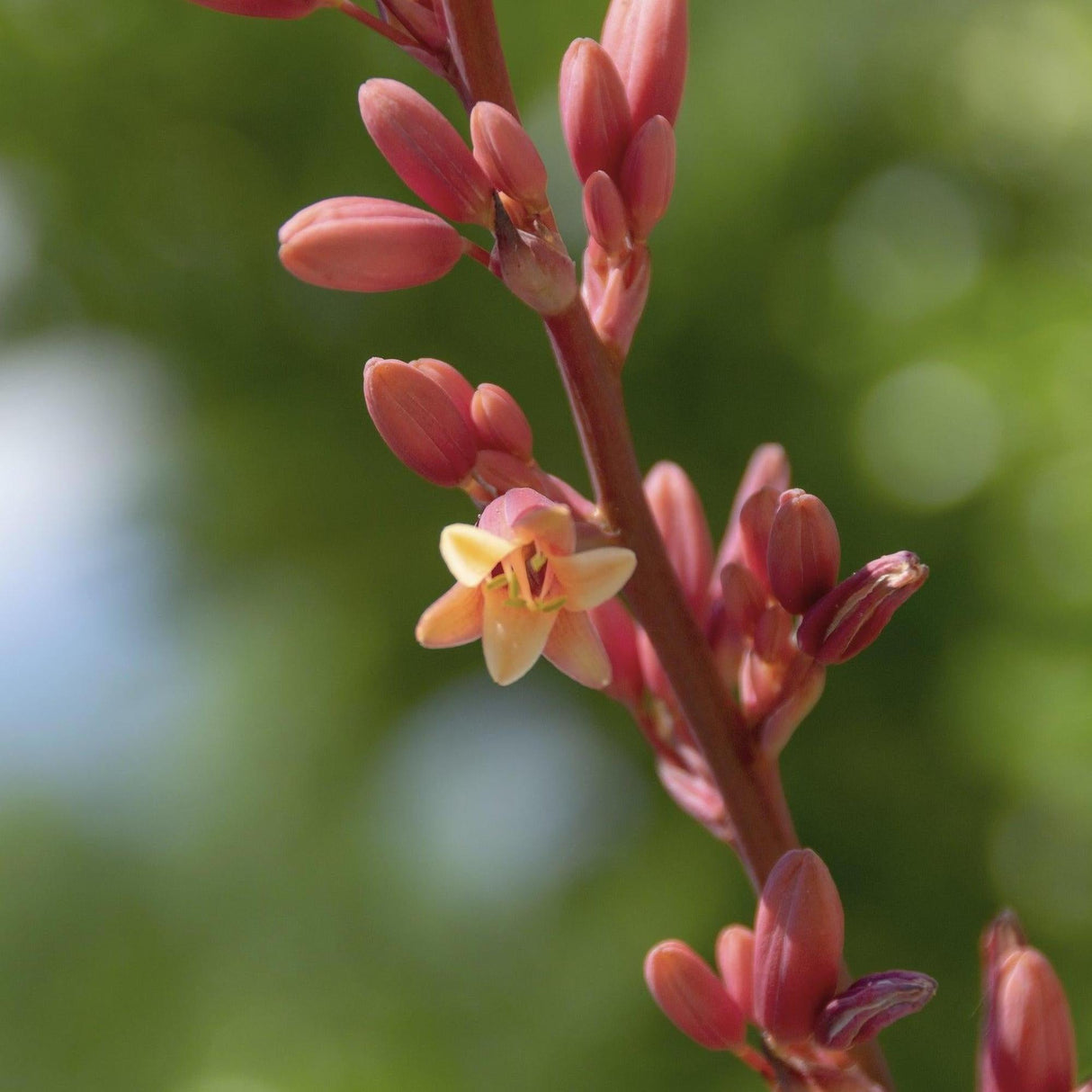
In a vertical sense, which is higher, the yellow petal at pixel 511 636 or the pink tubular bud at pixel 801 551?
the yellow petal at pixel 511 636

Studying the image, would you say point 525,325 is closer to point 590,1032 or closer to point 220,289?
point 220,289

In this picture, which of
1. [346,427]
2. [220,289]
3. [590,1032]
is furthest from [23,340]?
[590,1032]

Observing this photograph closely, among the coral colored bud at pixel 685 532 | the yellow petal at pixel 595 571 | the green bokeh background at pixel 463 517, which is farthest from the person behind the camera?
the green bokeh background at pixel 463 517

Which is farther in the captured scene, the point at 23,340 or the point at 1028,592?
the point at 23,340

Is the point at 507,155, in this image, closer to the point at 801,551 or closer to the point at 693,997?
the point at 801,551

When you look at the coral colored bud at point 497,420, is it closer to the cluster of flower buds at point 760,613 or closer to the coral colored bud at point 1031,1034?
the cluster of flower buds at point 760,613

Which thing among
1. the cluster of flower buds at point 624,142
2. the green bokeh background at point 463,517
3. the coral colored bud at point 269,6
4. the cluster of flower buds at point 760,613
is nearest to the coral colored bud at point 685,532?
the cluster of flower buds at point 760,613
